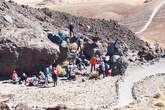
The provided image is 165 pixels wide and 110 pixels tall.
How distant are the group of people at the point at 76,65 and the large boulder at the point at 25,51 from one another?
2.79 feet

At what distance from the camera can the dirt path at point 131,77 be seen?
4180cm

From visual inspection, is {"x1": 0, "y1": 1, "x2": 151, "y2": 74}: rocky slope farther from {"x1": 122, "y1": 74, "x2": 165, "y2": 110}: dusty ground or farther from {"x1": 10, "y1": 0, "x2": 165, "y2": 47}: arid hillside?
{"x1": 10, "y1": 0, "x2": 165, "y2": 47}: arid hillside

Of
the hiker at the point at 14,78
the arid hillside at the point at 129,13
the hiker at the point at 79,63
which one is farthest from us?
the arid hillside at the point at 129,13

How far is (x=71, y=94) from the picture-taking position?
42562 mm

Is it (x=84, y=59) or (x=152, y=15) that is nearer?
(x=84, y=59)

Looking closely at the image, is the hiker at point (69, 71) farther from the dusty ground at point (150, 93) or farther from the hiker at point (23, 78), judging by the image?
the dusty ground at point (150, 93)

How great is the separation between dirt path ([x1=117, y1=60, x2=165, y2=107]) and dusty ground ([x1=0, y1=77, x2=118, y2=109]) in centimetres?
61

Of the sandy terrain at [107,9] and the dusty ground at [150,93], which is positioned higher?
the sandy terrain at [107,9]

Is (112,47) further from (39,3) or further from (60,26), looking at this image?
(39,3)

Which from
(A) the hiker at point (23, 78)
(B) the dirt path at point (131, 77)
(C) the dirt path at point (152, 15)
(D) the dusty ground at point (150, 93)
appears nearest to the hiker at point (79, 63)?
(B) the dirt path at point (131, 77)

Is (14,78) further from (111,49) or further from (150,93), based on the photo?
(111,49)

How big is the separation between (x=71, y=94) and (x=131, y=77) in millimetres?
9154

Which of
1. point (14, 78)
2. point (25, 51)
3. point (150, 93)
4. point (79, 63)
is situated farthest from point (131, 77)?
point (14, 78)

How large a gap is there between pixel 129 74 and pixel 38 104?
1400 centimetres
